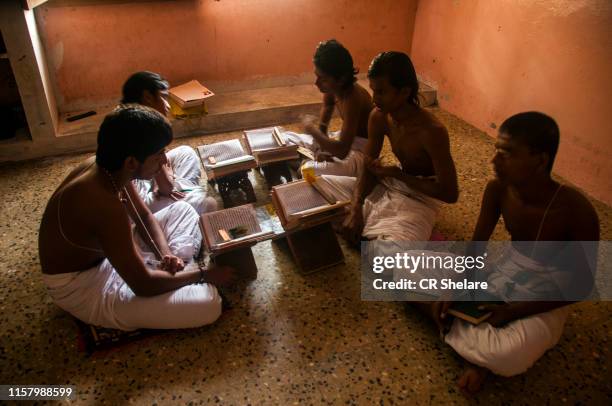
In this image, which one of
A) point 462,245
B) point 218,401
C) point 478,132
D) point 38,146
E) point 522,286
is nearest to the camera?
point 218,401

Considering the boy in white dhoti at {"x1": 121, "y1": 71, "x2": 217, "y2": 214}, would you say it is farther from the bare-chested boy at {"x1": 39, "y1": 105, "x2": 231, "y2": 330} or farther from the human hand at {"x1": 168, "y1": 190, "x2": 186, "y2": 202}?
the bare-chested boy at {"x1": 39, "y1": 105, "x2": 231, "y2": 330}

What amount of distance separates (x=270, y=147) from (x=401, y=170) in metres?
0.97

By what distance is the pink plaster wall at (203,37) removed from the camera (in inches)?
152

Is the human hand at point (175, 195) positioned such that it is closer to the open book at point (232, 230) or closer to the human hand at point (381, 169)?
the open book at point (232, 230)

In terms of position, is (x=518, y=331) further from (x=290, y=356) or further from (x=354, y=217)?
(x=354, y=217)

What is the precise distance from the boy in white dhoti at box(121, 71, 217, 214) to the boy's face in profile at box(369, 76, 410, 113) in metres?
1.25

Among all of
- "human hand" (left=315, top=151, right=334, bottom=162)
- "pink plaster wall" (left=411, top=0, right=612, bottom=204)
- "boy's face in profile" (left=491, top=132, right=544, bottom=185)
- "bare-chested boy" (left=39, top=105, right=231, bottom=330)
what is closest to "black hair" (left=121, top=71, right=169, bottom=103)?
"bare-chested boy" (left=39, top=105, right=231, bottom=330)

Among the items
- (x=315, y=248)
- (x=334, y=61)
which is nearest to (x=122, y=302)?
(x=315, y=248)

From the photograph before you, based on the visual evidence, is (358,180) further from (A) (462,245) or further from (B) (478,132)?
(B) (478,132)

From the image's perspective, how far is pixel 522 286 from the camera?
1.79m

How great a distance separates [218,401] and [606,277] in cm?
220

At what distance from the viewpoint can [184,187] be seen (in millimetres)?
2762

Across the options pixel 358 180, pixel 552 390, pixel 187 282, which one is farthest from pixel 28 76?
pixel 552 390

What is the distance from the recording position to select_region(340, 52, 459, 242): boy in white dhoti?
2.12 meters
